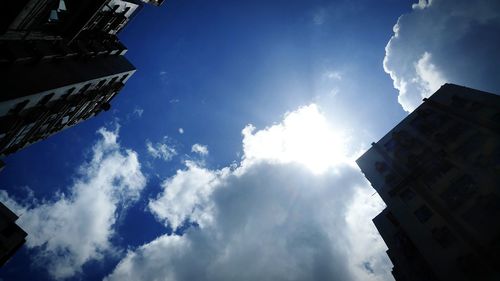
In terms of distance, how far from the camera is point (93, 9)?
84.1ft

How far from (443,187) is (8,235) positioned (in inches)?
1961

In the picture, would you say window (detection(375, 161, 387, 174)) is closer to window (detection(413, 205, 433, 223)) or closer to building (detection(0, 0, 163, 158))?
window (detection(413, 205, 433, 223))

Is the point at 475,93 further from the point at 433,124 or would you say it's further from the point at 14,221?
the point at 14,221

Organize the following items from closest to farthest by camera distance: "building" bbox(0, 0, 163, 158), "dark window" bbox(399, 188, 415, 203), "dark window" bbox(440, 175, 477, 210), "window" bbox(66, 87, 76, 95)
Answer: "building" bbox(0, 0, 163, 158) < "dark window" bbox(440, 175, 477, 210) < "window" bbox(66, 87, 76, 95) < "dark window" bbox(399, 188, 415, 203)

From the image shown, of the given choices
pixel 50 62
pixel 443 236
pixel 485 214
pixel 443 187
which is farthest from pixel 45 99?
pixel 485 214

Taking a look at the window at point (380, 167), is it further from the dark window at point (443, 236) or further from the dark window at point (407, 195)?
the dark window at point (443, 236)

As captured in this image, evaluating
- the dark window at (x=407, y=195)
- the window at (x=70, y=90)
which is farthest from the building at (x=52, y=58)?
→ the dark window at (x=407, y=195)

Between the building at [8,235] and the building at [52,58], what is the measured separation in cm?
776

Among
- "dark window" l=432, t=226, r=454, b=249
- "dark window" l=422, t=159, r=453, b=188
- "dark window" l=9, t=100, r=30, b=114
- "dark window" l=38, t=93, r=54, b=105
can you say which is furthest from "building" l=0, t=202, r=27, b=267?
"dark window" l=422, t=159, r=453, b=188

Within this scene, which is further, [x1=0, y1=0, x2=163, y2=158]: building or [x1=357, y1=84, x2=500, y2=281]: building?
[x1=357, y1=84, x2=500, y2=281]: building

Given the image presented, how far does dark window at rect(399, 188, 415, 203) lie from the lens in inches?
1262

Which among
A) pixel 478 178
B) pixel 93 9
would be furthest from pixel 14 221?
pixel 478 178

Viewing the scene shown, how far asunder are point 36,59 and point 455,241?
136 ft

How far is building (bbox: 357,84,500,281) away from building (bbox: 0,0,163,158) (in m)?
37.7
